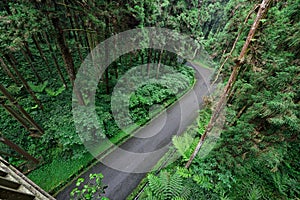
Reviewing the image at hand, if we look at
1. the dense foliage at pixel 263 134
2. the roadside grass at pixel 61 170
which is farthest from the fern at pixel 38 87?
the dense foliage at pixel 263 134

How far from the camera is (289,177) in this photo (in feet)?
18.6

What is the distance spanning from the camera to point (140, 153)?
8.40 meters

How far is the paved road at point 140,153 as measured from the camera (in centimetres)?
679

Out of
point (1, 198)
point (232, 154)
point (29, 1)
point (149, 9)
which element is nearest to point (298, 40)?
point (232, 154)

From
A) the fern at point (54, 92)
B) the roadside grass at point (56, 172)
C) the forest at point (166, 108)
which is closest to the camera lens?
the forest at point (166, 108)

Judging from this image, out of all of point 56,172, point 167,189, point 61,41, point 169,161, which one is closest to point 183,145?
point 169,161

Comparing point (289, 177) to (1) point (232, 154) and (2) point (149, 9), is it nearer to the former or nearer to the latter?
(1) point (232, 154)

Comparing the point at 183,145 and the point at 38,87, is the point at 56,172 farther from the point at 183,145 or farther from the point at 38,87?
the point at 183,145

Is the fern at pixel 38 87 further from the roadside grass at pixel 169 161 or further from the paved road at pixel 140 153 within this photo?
the roadside grass at pixel 169 161

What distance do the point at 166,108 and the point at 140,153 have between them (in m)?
4.97

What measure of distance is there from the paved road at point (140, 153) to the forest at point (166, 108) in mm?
315

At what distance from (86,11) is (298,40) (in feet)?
24.3

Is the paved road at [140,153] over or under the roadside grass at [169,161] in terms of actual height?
under

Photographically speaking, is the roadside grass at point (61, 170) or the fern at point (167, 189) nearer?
the fern at point (167, 189)
